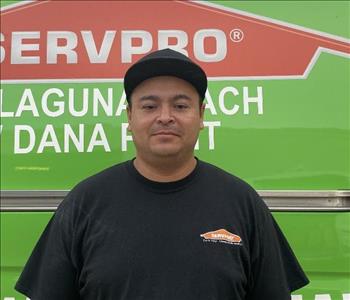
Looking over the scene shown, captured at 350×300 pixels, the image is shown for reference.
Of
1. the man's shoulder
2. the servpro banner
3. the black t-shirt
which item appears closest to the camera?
the black t-shirt

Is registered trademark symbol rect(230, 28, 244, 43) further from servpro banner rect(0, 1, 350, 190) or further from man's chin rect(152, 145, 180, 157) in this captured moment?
man's chin rect(152, 145, 180, 157)

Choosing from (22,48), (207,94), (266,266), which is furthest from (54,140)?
(266,266)

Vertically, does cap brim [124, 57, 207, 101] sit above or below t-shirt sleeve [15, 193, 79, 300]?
above

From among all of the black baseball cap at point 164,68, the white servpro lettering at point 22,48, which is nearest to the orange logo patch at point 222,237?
the black baseball cap at point 164,68

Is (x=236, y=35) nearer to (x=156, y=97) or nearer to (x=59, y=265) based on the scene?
(x=156, y=97)

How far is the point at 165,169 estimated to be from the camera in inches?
51.3

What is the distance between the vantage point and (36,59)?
197 cm

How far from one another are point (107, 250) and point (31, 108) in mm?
964

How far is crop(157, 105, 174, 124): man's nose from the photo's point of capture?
1.23m

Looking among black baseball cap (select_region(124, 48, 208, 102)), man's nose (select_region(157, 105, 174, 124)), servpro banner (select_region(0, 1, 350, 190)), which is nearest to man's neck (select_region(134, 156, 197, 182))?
man's nose (select_region(157, 105, 174, 124))

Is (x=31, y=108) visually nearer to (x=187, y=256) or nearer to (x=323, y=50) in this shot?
(x=187, y=256)

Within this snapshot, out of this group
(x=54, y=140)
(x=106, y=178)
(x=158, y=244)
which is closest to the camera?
(x=158, y=244)

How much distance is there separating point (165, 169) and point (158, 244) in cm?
22

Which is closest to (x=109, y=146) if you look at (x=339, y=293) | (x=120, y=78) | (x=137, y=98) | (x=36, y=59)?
(x=120, y=78)
